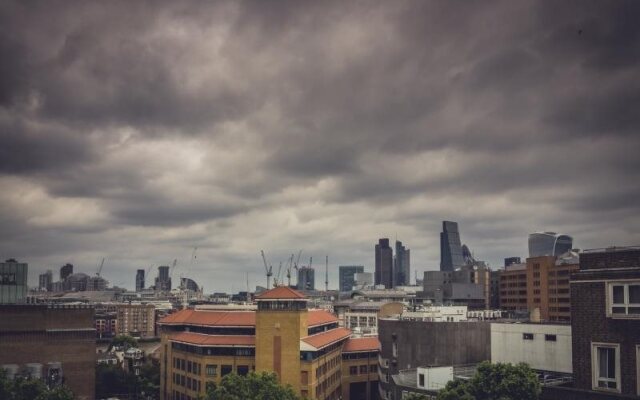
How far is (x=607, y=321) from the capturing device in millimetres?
44906

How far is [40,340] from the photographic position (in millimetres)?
120500

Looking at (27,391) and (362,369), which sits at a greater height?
(27,391)

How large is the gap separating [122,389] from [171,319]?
3598cm

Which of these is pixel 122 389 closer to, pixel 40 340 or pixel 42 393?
pixel 40 340

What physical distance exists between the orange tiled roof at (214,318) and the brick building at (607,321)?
87.8m

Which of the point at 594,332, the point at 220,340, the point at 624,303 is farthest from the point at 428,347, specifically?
the point at 624,303

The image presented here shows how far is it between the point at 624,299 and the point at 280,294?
273 feet

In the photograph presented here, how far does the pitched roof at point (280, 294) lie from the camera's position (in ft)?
394

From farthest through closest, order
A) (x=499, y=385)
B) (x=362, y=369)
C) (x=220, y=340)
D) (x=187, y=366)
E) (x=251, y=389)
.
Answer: (x=362, y=369)
(x=187, y=366)
(x=220, y=340)
(x=251, y=389)
(x=499, y=385)

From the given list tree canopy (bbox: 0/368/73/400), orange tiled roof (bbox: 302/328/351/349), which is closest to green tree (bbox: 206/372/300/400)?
tree canopy (bbox: 0/368/73/400)

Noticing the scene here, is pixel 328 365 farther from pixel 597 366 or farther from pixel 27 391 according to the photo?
pixel 597 366

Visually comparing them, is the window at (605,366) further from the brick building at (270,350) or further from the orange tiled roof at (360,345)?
the orange tiled roof at (360,345)

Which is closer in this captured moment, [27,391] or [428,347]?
[27,391]

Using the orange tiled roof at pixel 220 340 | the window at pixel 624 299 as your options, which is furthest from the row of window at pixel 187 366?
the window at pixel 624 299
